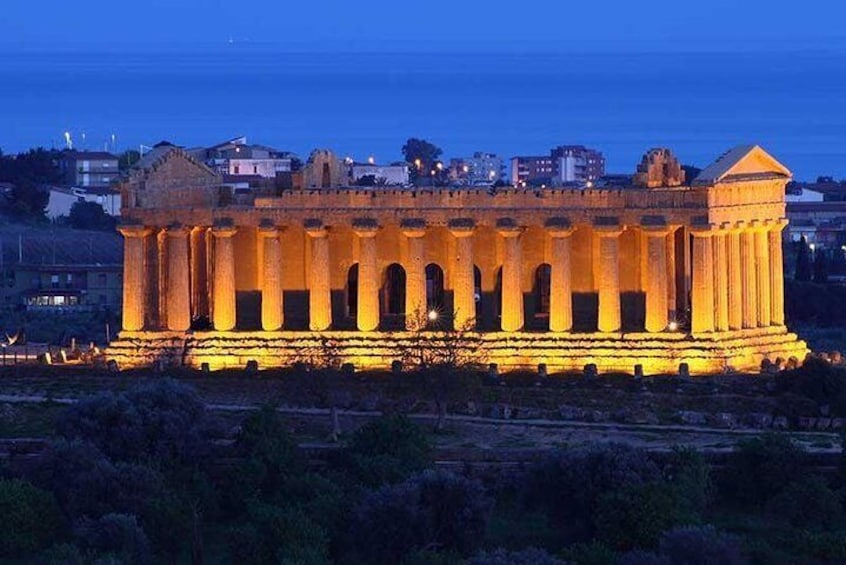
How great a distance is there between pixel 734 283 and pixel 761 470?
15.2 metres

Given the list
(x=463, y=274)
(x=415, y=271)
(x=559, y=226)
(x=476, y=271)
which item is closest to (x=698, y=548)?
(x=559, y=226)

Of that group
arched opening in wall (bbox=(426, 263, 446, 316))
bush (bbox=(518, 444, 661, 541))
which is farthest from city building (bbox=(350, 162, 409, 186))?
bush (bbox=(518, 444, 661, 541))

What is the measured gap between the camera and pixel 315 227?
101m

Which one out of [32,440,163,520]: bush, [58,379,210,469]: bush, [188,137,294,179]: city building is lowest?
[32,440,163,520]: bush

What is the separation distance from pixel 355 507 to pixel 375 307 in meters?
19.1

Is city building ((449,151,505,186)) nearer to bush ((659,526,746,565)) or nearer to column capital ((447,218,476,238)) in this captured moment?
column capital ((447,218,476,238))

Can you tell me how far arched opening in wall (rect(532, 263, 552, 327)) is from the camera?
334 feet

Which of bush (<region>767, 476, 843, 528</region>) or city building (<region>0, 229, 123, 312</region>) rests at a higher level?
city building (<region>0, 229, 123, 312</region>)

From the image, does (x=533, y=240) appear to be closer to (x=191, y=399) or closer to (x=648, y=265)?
(x=648, y=265)

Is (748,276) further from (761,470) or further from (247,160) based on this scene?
(247,160)

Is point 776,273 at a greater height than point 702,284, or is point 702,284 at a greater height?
point 776,273

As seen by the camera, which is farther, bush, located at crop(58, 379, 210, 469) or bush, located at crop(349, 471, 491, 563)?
bush, located at crop(58, 379, 210, 469)

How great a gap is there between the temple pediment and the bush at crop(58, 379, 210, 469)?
18.4m

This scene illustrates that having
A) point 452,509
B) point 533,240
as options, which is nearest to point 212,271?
point 533,240
